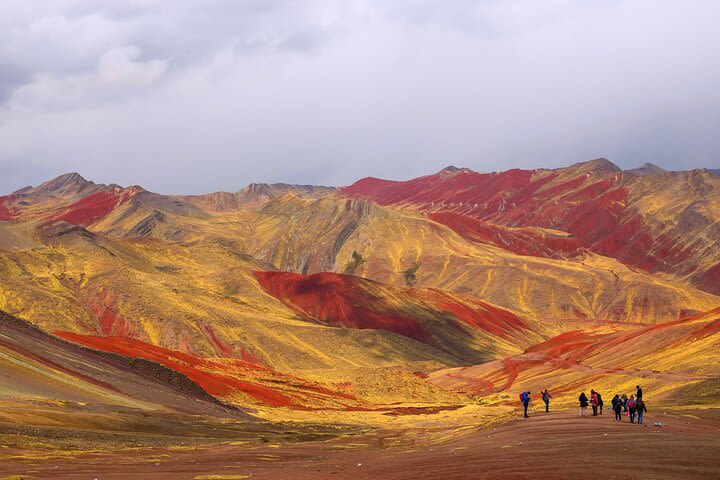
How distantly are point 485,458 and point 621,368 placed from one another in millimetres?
43389

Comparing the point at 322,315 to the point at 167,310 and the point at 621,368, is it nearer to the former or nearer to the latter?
the point at 167,310

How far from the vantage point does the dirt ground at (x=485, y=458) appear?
20391 mm

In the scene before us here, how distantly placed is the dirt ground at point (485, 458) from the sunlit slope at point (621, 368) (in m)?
15.0

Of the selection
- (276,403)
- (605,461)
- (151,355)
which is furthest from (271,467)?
(151,355)

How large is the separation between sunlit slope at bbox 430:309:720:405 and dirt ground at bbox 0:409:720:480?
1504 centimetres

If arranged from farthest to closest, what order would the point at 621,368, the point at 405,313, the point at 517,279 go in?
the point at 517,279 → the point at 405,313 → the point at 621,368

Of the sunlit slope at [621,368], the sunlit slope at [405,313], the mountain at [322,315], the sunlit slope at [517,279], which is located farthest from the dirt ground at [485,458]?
the sunlit slope at [517,279]

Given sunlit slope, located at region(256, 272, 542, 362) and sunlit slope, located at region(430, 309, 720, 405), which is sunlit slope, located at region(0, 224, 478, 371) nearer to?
sunlit slope, located at region(256, 272, 542, 362)

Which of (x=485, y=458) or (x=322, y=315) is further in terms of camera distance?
(x=322, y=315)

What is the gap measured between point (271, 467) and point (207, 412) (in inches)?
938

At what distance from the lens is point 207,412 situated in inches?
1960

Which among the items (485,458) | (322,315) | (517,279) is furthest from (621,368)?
(517,279)

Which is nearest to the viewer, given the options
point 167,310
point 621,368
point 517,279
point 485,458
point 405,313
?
point 485,458

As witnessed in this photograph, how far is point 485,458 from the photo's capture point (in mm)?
24359
